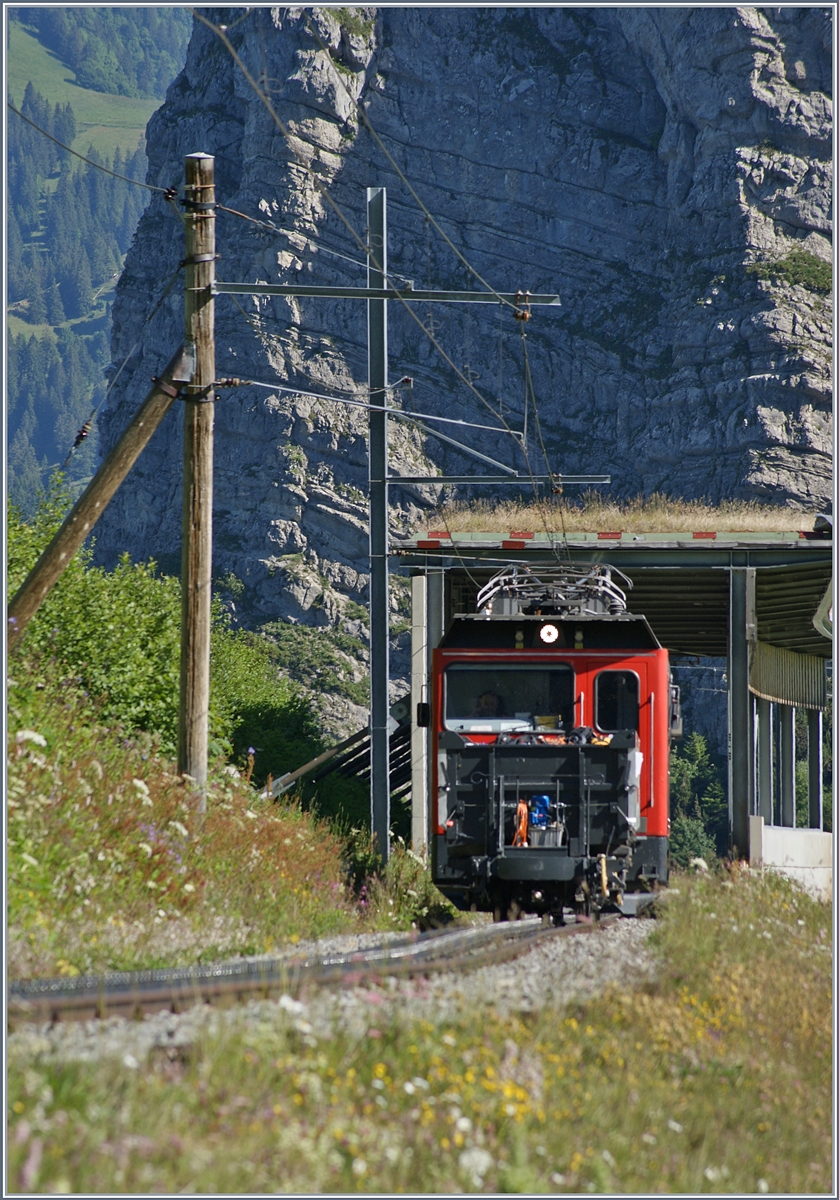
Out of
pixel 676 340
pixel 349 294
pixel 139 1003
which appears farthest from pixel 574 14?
pixel 139 1003

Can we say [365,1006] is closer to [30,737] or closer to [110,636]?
[30,737]

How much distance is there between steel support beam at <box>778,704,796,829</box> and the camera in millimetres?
29469

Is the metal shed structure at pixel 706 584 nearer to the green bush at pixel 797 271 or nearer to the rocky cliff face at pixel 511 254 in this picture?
the rocky cliff face at pixel 511 254

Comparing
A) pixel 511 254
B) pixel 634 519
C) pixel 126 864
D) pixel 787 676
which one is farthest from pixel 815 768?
pixel 511 254

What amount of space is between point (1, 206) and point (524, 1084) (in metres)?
7.22

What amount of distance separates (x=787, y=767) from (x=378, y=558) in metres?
17.5

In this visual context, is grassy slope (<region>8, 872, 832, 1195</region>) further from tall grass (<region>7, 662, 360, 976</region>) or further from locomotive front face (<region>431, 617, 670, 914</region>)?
locomotive front face (<region>431, 617, 670, 914</region>)

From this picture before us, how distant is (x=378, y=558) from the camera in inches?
627

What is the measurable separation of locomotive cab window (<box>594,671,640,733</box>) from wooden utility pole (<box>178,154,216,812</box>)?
4344 mm

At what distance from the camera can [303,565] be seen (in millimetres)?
110188

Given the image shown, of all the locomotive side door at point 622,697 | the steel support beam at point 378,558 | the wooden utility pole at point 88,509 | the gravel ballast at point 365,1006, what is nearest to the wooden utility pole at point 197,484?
the wooden utility pole at point 88,509

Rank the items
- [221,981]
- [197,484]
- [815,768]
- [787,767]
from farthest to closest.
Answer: [815,768] → [787,767] → [197,484] → [221,981]

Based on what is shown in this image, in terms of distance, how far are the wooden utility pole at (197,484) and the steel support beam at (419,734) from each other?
601 cm

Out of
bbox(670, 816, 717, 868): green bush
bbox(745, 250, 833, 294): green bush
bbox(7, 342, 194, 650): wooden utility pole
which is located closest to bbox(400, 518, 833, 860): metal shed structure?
bbox(7, 342, 194, 650): wooden utility pole
